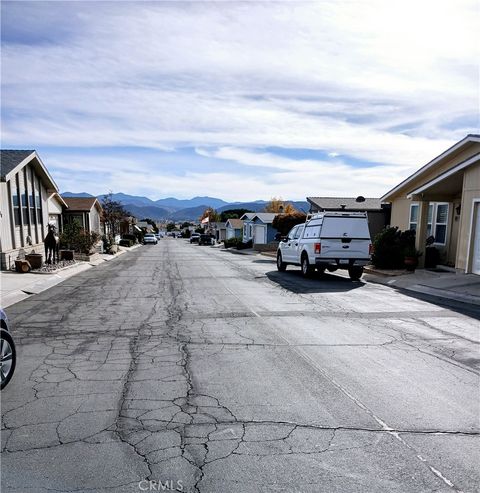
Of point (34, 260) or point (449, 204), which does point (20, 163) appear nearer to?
point (34, 260)

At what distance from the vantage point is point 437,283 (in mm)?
13297

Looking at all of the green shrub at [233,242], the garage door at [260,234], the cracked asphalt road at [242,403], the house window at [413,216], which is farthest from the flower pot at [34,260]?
the green shrub at [233,242]

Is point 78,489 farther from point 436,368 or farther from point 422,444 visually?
point 436,368

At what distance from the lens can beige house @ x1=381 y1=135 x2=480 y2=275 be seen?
13.9 metres

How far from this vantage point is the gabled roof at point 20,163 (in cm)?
1714

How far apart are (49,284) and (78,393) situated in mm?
10334

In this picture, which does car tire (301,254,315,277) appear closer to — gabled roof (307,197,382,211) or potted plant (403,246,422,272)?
potted plant (403,246,422,272)

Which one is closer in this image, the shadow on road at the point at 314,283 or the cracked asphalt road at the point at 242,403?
the cracked asphalt road at the point at 242,403

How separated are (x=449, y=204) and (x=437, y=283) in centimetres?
641

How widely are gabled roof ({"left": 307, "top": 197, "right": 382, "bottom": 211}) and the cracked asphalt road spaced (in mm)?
21157

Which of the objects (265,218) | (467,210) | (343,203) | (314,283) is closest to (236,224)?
(265,218)

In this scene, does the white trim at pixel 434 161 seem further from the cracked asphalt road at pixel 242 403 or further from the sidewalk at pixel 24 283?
the sidewalk at pixel 24 283

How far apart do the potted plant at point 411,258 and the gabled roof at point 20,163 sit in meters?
15.9

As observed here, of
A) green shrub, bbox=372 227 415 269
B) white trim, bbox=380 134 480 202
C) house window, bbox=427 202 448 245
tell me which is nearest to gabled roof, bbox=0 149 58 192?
green shrub, bbox=372 227 415 269
